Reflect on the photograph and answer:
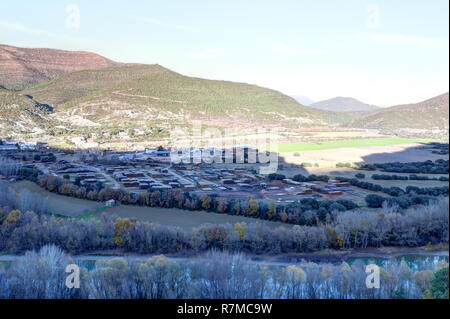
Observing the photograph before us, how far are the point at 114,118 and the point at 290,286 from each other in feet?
133

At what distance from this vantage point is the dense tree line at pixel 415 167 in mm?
15227

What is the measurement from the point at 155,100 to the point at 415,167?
38311 mm

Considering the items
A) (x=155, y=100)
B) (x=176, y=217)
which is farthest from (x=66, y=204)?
(x=155, y=100)

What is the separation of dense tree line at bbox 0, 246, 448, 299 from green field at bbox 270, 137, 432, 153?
12555 millimetres

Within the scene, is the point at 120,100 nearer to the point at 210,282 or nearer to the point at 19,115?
the point at 19,115

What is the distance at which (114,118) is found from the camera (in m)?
44.5

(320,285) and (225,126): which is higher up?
(225,126)

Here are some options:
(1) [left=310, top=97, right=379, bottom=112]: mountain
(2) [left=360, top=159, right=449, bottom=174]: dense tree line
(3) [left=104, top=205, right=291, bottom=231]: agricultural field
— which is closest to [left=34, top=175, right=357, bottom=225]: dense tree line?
(3) [left=104, top=205, right=291, bottom=231]: agricultural field

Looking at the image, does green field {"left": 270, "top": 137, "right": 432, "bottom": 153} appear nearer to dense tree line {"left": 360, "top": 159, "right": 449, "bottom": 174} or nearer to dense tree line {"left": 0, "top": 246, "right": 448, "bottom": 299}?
dense tree line {"left": 360, "top": 159, "right": 449, "bottom": 174}

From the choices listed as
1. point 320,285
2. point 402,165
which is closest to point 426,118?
point 402,165

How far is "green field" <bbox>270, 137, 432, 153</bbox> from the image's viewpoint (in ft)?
69.3

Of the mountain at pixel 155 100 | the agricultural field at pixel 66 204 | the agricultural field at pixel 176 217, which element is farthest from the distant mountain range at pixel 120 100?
the agricultural field at pixel 176 217

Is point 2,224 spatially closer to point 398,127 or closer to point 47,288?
point 47,288

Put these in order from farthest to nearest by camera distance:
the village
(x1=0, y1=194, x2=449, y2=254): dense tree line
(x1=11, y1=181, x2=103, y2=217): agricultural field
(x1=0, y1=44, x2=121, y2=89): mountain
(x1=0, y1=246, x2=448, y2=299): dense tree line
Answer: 1. (x1=0, y1=44, x2=121, y2=89): mountain
2. the village
3. (x1=11, y1=181, x2=103, y2=217): agricultural field
4. (x1=0, y1=194, x2=449, y2=254): dense tree line
5. (x1=0, y1=246, x2=448, y2=299): dense tree line
